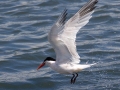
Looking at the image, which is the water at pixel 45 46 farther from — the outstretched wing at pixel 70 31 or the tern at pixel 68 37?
the outstretched wing at pixel 70 31

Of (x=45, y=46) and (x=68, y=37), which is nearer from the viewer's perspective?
(x=68, y=37)

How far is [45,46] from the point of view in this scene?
543 inches

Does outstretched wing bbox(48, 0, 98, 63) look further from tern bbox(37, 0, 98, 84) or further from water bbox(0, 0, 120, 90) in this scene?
water bbox(0, 0, 120, 90)

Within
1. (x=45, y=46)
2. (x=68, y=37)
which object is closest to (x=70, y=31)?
(x=68, y=37)

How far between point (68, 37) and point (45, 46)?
4906 millimetres

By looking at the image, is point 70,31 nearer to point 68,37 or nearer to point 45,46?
point 68,37

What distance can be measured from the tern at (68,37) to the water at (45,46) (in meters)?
1.85

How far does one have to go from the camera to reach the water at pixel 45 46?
1152 cm

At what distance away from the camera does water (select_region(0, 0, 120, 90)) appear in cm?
1152

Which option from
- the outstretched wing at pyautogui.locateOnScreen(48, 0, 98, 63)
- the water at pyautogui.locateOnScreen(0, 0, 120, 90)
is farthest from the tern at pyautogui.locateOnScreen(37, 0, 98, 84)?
the water at pyautogui.locateOnScreen(0, 0, 120, 90)

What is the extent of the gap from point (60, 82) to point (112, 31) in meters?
3.88

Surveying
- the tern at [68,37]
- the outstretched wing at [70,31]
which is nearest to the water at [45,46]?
the tern at [68,37]

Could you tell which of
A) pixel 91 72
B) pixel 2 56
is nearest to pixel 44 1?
pixel 2 56

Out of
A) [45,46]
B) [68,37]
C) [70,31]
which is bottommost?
[68,37]
